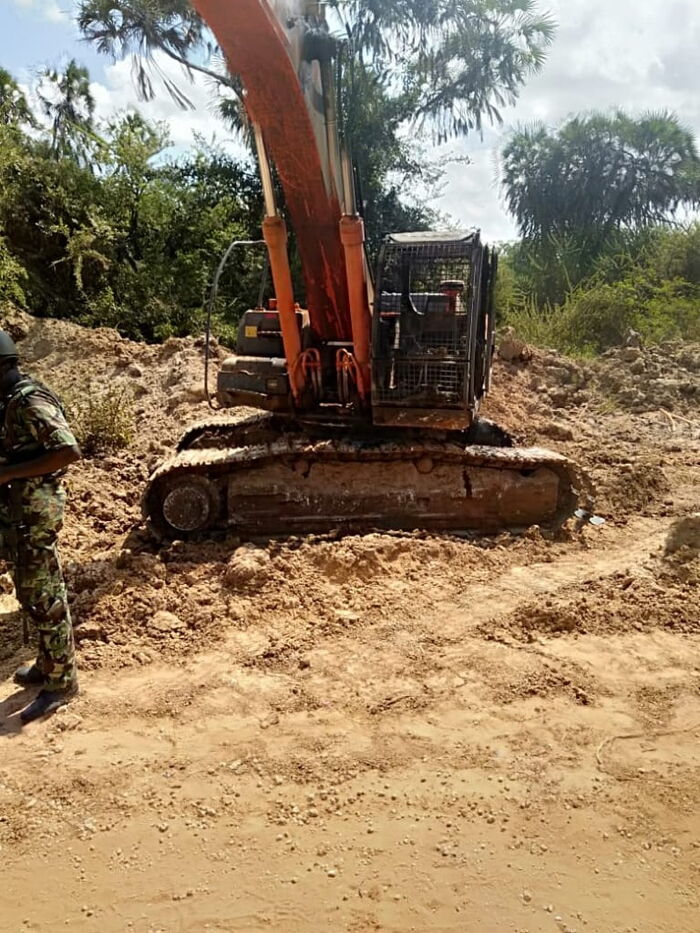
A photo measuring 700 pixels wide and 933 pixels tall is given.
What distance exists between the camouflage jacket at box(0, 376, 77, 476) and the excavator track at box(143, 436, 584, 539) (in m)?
2.26

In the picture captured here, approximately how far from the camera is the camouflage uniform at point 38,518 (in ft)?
11.5

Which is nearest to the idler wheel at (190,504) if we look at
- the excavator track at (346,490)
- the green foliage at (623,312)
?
the excavator track at (346,490)

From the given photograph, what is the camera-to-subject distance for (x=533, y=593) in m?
4.62

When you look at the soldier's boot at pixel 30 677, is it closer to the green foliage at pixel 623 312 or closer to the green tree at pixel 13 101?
the green foliage at pixel 623 312

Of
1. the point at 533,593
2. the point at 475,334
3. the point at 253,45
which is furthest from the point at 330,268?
the point at 533,593

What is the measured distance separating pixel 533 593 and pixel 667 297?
1249 cm

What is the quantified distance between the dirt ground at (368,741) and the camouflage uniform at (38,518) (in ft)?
1.09

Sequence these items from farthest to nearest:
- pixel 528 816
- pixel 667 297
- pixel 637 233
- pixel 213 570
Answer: pixel 637 233 → pixel 667 297 → pixel 213 570 → pixel 528 816

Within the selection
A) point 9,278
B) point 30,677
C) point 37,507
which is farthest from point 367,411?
point 9,278

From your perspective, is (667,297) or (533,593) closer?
(533,593)

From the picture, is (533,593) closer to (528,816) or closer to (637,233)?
(528,816)

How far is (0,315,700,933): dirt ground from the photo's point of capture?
2422mm

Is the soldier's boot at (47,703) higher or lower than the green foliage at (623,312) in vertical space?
lower

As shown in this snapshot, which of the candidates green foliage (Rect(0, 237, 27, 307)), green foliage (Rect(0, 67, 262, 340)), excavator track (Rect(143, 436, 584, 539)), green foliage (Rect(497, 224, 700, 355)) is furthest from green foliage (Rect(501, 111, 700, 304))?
excavator track (Rect(143, 436, 584, 539))
